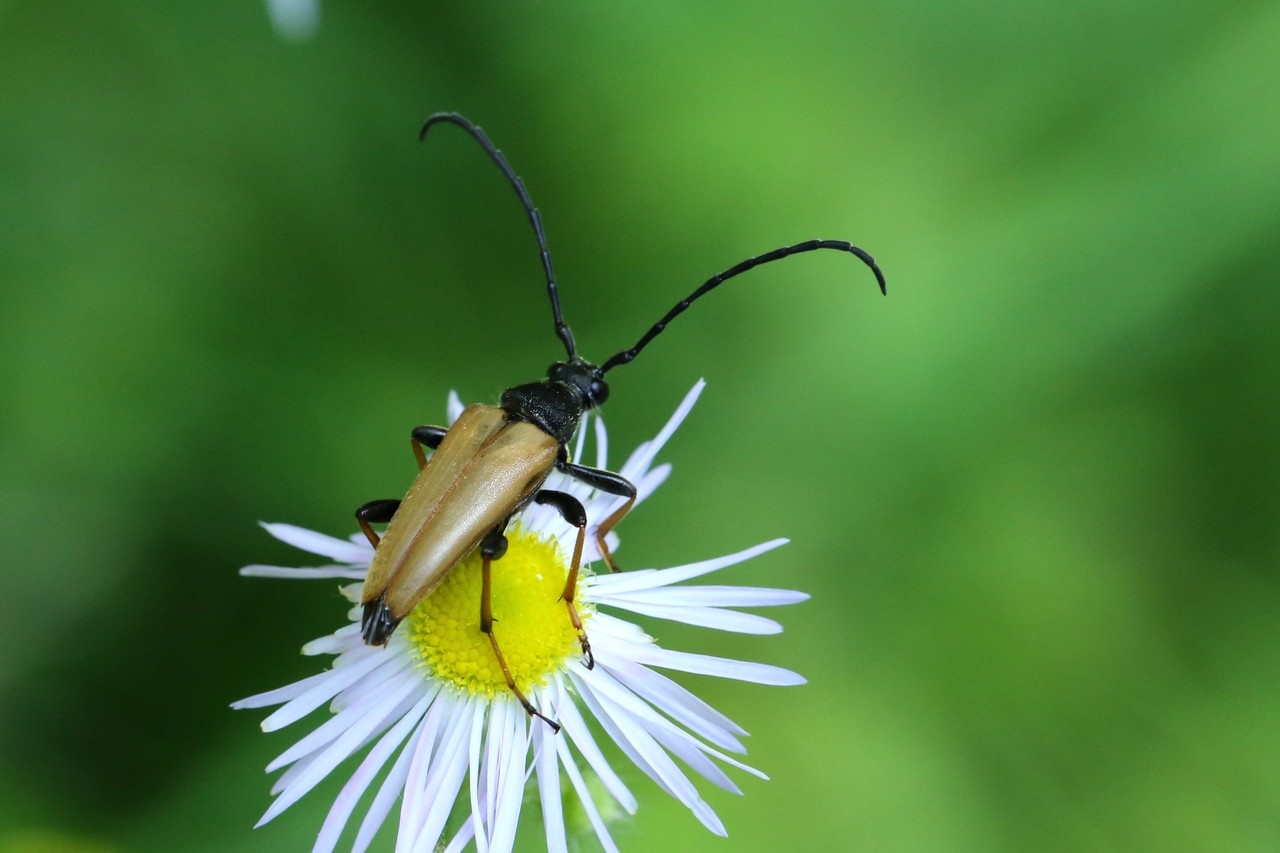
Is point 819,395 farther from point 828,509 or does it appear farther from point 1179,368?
point 1179,368

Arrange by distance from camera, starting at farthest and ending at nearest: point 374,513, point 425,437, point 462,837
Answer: point 425,437 → point 374,513 → point 462,837

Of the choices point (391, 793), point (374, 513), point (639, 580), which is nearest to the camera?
point (391, 793)

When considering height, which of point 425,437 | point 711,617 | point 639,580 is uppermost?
point 425,437

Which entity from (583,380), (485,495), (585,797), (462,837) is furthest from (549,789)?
(583,380)

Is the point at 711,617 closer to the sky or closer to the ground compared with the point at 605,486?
closer to the ground

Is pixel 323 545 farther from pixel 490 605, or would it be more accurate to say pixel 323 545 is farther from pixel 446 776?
pixel 446 776

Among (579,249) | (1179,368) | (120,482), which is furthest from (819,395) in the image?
(120,482)

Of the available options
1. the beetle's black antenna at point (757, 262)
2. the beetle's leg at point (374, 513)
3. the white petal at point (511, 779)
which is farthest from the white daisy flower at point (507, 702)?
the beetle's black antenna at point (757, 262)
